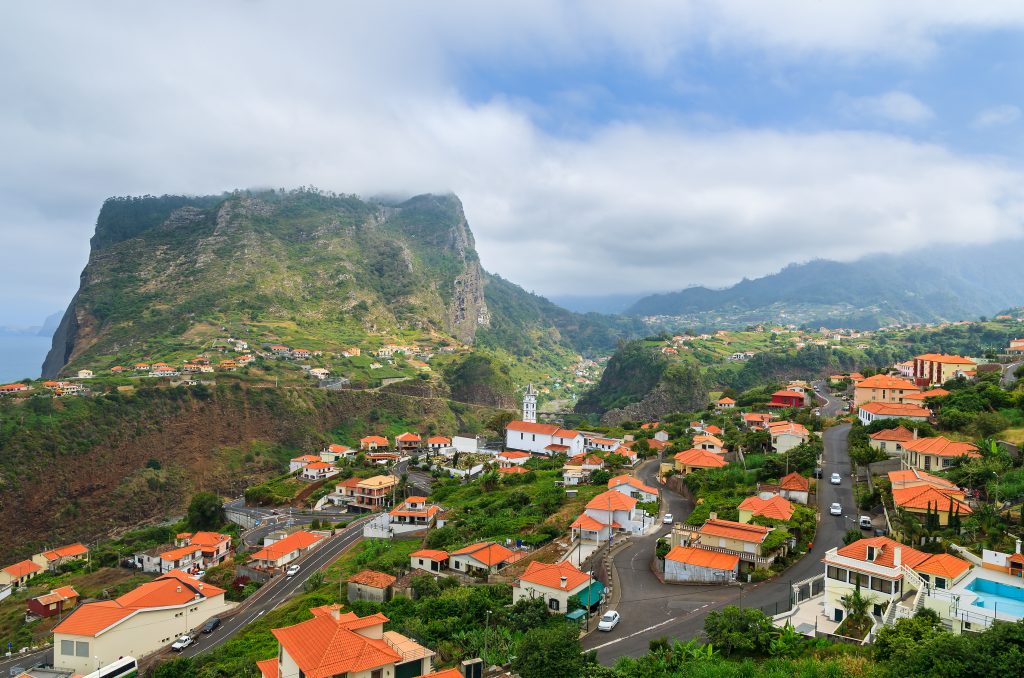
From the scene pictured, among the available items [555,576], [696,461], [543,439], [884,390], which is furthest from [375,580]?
[884,390]

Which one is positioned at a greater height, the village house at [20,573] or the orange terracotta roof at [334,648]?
the orange terracotta roof at [334,648]

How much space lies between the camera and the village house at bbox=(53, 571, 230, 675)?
2927 centimetres

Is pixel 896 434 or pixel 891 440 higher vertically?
pixel 896 434

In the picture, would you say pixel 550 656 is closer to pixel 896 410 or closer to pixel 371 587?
pixel 371 587

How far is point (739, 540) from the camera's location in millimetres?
26547

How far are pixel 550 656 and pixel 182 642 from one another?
21949 millimetres

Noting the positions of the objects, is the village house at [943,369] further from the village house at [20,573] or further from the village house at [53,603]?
the village house at [20,573]

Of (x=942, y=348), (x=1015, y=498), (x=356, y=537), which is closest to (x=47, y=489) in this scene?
(x=356, y=537)

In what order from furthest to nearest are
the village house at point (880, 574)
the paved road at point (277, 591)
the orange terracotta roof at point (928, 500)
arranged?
1. the paved road at point (277, 591)
2. the orange terracotta roof at point (928, 500)
3. the village house at point (880, 574)

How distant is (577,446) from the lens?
63.4 meters

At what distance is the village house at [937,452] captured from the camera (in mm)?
32188

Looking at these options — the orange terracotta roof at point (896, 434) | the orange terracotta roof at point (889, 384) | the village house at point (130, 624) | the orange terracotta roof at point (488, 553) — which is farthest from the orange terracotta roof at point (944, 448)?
the village house at point (130, 624)

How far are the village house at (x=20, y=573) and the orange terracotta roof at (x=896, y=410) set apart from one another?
214 feet

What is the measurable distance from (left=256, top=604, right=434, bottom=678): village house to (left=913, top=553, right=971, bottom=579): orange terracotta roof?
15347mm
